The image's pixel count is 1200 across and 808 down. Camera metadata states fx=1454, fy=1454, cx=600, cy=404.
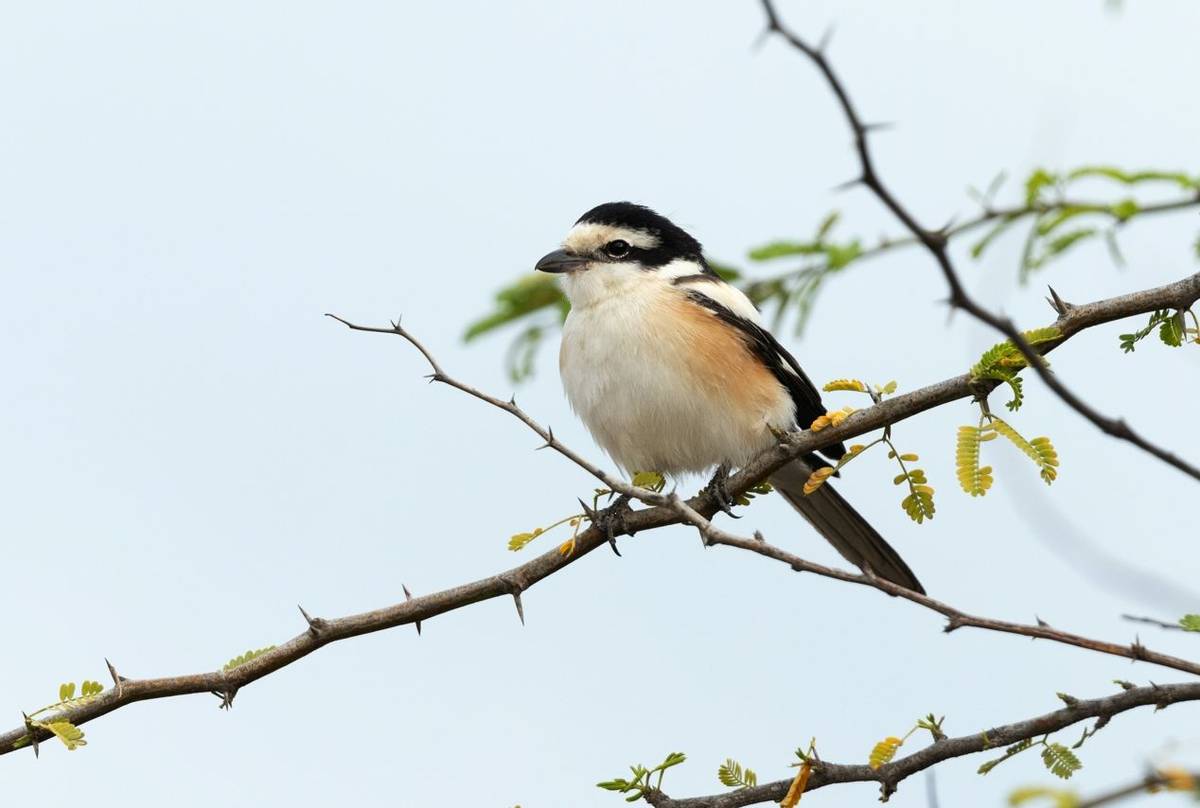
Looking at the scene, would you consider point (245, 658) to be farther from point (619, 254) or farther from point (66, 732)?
point (619, 254)

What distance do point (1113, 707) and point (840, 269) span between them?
1367 mm

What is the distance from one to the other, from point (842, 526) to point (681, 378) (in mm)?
1001

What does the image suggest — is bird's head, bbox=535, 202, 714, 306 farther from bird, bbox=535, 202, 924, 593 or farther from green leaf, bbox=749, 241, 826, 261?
green leaf, bbox=749, 241, 826, 261

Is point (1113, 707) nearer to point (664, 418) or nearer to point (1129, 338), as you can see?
point (1129, 338)

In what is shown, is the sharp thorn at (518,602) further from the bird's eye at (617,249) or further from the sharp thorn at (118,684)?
the bird's eye at (617,249)

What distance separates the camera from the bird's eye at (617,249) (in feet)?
22.0

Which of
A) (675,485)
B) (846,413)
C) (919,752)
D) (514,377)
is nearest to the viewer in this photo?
(919,752)

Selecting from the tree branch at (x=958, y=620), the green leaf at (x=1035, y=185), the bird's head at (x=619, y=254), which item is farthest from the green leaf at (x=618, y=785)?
the bird's head at (x=619, y=254)

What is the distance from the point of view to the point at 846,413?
174 inches

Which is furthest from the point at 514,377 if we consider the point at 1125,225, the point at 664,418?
the point at 1125,225

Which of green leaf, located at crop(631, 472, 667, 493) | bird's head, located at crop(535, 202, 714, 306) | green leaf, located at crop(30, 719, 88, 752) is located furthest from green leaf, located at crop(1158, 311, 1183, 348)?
green leaf, located at crop(30, 719, 88, 752)

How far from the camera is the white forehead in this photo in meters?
6.71

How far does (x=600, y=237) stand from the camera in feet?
22.1

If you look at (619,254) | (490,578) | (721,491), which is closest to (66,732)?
(490,578)
